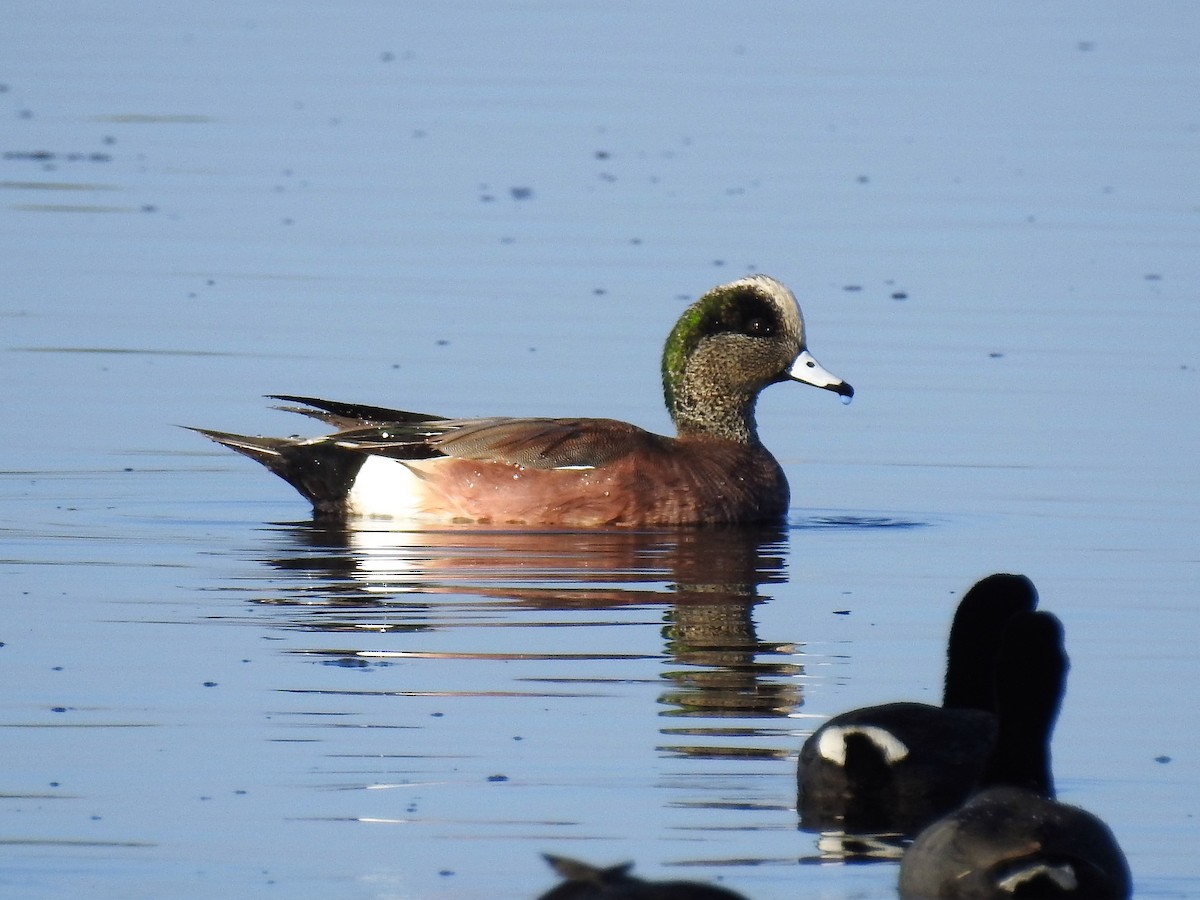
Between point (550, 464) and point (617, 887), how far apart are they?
701 cm

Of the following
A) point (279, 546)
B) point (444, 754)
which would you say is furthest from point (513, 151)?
point (444, 754)

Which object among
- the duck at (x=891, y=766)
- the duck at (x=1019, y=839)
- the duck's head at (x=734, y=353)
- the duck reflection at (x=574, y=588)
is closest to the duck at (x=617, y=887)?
the duck at (x=1019, y=839)

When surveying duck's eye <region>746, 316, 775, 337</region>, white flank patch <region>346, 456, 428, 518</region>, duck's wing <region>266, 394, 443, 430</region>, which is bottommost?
white flank patch <region>346, 456, 428, 518</region>

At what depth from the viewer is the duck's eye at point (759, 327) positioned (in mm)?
13422

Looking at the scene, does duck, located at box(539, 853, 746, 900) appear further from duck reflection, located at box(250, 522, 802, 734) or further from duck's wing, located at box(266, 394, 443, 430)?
duck's wing, located at box(266, 394, 443, 430)

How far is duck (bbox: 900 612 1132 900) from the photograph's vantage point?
657 cm

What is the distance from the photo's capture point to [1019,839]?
263 inches

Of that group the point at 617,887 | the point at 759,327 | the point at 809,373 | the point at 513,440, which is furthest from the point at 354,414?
the point at 617,887

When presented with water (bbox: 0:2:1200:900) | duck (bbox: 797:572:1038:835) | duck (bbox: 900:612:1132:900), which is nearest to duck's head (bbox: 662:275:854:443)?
water (bbox: 0:2:1200:900)

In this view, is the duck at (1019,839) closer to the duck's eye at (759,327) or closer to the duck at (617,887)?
the duck at (617,887)

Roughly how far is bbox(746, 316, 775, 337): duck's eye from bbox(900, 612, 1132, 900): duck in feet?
20.0

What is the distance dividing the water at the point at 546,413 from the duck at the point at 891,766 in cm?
15

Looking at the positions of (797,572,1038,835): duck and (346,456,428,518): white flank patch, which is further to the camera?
(346,456,428,518): white flank patch

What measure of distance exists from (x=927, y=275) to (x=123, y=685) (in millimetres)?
9775
